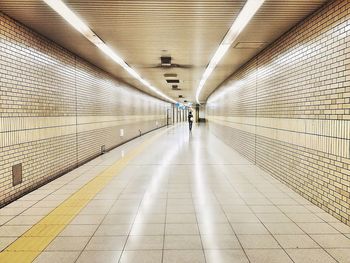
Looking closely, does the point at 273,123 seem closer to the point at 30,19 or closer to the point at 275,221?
the point at 275,221

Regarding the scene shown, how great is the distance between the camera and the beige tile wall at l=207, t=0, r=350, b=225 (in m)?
3.79

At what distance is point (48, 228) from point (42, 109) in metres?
3.04

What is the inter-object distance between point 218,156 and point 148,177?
366cm

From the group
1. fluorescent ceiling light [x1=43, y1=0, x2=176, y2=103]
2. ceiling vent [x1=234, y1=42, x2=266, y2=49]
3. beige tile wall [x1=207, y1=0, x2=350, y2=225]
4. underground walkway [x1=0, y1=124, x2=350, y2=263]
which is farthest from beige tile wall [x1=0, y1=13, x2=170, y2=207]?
beige tile wall [x1=207, y1=0, x2=350, y2=225]

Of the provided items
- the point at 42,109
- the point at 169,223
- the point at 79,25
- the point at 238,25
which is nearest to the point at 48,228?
the point at 169,223

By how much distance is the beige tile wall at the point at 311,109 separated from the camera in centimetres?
379

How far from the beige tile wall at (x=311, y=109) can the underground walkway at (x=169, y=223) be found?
381 millimetres

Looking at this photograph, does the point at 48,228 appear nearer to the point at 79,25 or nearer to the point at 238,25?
the point at 79,25

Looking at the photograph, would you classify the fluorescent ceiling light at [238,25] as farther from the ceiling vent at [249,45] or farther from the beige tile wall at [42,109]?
the beige tile wall at [42,109]

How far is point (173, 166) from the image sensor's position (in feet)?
25.1

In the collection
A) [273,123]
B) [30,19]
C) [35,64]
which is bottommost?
[273,123]

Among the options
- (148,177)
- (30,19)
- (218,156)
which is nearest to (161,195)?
(148,177)

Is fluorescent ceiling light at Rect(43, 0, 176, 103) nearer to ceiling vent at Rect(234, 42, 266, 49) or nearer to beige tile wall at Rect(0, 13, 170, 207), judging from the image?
beige tile wall at Rect(0, 13, 170, 207)

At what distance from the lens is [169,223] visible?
372 cm
